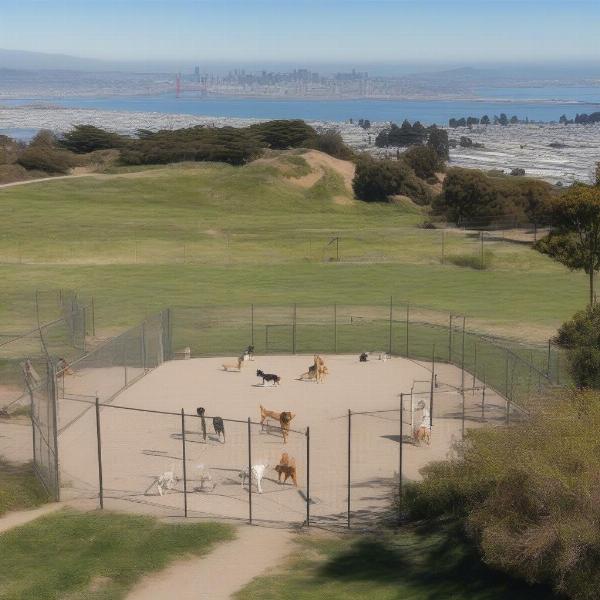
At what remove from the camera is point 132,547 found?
21.0 meters

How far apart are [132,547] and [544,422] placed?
8.04 m

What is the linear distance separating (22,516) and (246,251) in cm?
4029

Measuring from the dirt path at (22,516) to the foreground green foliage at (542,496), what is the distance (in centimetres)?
879

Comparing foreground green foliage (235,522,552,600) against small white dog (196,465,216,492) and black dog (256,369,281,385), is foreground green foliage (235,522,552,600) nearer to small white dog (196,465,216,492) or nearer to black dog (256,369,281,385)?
small white dog (196,465,216,492)

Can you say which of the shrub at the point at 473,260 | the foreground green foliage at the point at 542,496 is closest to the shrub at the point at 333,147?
the shrub at the point at 473,260

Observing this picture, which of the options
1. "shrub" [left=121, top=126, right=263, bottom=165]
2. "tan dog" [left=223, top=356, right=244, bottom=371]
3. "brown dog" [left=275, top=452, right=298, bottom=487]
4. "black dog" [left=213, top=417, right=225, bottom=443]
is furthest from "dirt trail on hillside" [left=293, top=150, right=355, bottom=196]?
"brown dog" [left=275, top=452, right=298, bottom=487]

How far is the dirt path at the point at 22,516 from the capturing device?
73.3 feet

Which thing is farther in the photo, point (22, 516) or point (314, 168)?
point (314, 168)

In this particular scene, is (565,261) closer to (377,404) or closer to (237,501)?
(377,404)

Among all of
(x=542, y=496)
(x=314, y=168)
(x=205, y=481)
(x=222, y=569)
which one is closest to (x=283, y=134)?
(x=314, y=168)

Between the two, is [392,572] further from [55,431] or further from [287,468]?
[55,431]

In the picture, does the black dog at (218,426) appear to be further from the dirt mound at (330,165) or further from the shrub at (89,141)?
the shrub at (89,141)

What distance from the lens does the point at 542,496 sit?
16.9 meters

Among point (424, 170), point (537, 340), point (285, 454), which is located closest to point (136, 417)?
point (285, 454)
